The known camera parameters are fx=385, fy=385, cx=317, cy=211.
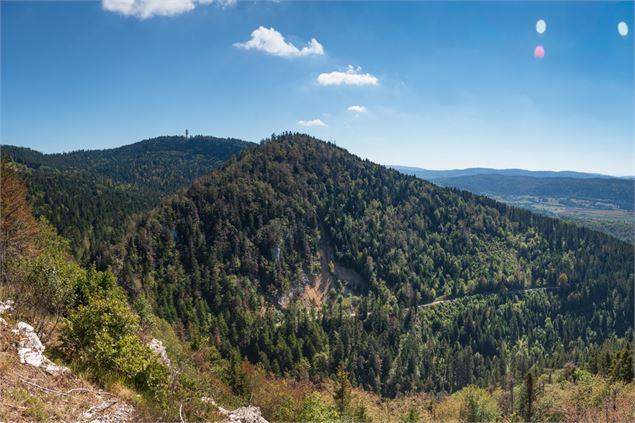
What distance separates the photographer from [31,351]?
22.4m

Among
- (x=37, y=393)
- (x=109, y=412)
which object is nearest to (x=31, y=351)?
(x=37, y=393)

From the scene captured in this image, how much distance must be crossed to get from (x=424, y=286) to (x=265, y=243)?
84506mm

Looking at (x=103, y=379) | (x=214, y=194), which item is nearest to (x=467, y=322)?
(x=214, y=194)

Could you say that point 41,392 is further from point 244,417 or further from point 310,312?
point 310,312

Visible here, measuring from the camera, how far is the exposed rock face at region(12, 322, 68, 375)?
21.7 meters

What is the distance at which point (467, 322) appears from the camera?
17362cm

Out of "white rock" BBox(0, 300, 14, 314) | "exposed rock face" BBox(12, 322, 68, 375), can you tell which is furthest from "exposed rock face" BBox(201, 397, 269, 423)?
"white rock" BBox(0, 300, 14, 314)

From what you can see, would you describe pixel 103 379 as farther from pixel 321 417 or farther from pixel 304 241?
pixel 304 241

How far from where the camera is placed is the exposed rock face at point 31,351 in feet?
71.3

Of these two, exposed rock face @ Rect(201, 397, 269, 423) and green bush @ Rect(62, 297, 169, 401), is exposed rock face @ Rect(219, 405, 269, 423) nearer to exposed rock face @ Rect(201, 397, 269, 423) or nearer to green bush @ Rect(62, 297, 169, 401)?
exposed rock face @ Rect(201, 397, 269, 423)

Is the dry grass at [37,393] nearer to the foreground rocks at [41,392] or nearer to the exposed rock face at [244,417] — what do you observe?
the foreground rocks at [41,392]

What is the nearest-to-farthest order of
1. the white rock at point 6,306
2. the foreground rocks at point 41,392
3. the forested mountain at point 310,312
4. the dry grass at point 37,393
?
the dry grass at point 37,393, the foreground rocks at point 41,392, the white rock at point 6,306, the forested mountain at point 310,312

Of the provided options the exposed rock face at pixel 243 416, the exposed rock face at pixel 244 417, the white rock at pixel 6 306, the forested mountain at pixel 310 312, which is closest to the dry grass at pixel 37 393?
the white rock at pixel 6 306

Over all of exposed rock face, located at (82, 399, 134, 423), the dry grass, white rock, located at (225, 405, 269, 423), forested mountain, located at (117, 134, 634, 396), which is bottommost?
forested mountain, located at (117, 134, 634, 396)
